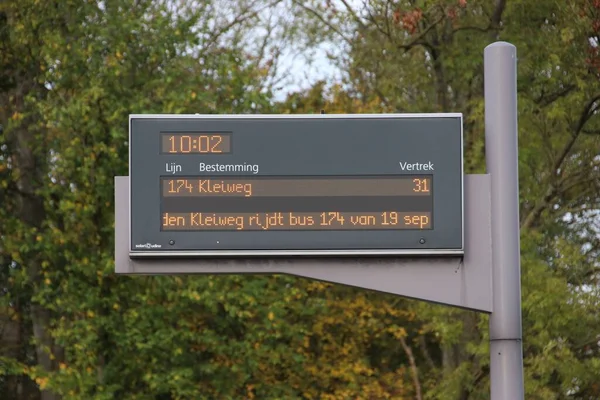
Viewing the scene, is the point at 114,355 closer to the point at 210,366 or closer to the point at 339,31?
the point at 210,366

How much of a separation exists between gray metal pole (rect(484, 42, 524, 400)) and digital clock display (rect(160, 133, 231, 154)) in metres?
1.93

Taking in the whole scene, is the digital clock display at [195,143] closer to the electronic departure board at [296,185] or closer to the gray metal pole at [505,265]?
the electronic departure board at [296,185]

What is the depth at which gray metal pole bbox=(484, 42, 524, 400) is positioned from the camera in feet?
33.1

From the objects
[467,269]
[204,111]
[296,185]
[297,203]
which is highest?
[204,111]

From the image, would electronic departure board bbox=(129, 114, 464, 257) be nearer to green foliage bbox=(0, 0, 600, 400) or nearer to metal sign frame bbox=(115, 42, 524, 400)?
metal sign frame bbox=(115, 42, 524, 400)

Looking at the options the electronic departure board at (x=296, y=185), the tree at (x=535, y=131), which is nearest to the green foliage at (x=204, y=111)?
the tree at (x=535, y=131)

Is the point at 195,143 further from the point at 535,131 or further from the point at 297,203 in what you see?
the point at 535,131

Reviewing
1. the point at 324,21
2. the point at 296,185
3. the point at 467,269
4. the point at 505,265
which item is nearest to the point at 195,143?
the point at 296,185

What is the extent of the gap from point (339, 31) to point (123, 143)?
7850mm

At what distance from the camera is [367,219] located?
393 inches

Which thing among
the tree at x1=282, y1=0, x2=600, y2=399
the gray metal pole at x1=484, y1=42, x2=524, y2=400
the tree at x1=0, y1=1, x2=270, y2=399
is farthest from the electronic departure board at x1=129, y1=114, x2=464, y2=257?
the tree at x1=0, y1=1, x2=270, y2=399

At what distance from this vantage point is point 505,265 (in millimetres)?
10102

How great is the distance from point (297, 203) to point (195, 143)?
2.81 ft

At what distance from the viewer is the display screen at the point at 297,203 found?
9984mm
